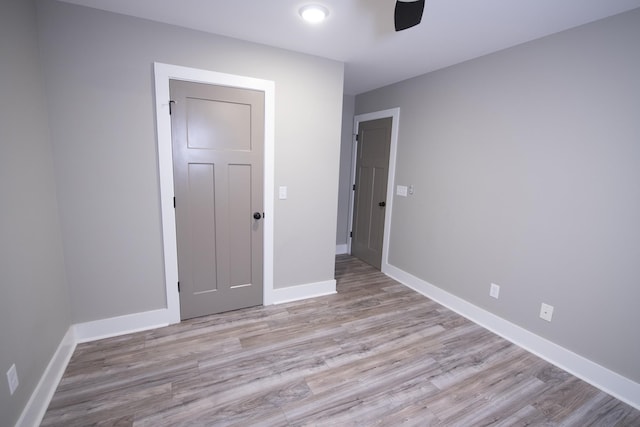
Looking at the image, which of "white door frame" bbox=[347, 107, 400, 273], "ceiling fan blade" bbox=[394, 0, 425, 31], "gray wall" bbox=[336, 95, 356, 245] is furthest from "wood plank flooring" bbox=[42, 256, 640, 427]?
"ceiling fan blade" bbox=[394, 0, 425, 31]

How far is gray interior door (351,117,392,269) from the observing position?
384 cm

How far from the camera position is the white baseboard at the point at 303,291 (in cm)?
297


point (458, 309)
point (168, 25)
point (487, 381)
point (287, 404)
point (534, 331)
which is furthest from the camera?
point (458, 309)

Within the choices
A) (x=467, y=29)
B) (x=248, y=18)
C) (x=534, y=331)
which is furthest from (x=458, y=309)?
(x=248, y=18)

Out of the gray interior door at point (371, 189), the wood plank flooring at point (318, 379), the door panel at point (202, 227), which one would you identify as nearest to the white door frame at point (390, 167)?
the gray interior door at point (371, 189)

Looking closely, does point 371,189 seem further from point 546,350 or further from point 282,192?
point 546,350

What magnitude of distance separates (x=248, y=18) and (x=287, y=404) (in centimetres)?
259

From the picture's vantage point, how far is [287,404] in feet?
5.72

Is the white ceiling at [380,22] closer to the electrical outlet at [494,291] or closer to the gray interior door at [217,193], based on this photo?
the gray interior door at [217,193]

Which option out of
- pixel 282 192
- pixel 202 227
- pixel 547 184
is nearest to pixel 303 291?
pixel 282 192

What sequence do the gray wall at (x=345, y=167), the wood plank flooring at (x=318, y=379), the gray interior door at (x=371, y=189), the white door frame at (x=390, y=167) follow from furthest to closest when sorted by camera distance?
the gray wall at (x=345, y=167) → the gray interior door at (x=371, y=189) → the white door frame at (x=390, y=167) → the wood plank flooring at (x=318, y=379)

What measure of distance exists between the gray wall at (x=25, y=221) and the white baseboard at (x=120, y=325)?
0.26 m

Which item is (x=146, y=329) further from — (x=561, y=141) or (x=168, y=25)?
(x=561, y=141)

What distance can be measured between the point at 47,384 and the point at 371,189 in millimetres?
3637
